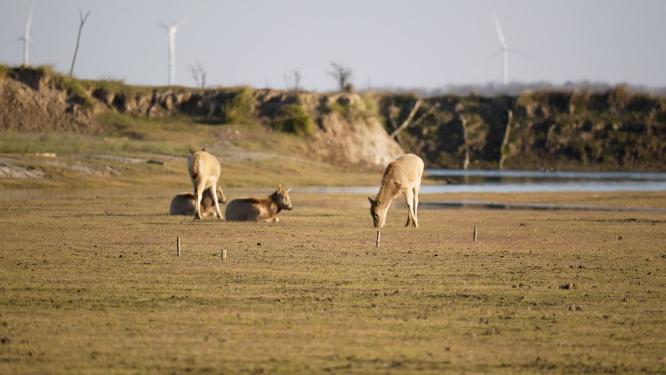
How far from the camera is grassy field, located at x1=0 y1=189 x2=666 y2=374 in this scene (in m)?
12.8

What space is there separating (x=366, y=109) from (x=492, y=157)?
13.6 m

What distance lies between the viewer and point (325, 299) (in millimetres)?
16844

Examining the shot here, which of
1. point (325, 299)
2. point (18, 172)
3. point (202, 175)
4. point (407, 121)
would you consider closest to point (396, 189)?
point (202, 175)

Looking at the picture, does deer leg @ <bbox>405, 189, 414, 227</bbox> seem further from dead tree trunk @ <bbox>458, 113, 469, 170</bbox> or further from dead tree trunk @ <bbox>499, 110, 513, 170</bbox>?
dead tree trunk @ <bbox>499, 110, 513, 170</bbox>

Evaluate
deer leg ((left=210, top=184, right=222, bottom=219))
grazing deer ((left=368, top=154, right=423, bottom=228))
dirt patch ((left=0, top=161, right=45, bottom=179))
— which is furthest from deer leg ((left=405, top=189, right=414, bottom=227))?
dirt patch ((left=0, top=161, right=45, bottom=179))

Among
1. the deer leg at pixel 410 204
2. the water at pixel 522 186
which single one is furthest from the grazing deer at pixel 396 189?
the water at pixel 522 186

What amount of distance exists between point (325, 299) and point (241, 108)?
5688 centimetres

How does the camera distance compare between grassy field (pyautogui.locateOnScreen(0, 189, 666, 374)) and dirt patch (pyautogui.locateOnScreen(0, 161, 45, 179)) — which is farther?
dirt patch (pyautogui.locateOnScreen(0, 161, 45, 179))

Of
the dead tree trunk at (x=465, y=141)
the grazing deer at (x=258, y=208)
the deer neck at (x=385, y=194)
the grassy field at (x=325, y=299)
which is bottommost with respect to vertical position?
the grassy field at (x=325, y=299)

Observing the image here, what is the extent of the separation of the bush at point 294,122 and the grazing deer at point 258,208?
132 ft

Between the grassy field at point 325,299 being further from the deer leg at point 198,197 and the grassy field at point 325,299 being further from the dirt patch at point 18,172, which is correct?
the dirt patch at point 18,172

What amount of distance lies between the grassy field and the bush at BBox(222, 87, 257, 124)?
1603 inches

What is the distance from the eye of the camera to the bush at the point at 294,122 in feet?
237

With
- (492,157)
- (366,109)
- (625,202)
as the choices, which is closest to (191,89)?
(366,109)
